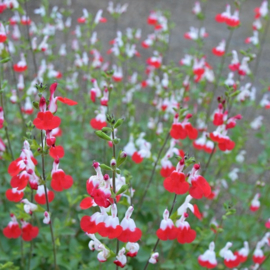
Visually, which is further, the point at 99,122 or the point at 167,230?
the point at 99,122

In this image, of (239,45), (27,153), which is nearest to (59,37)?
(239,45)

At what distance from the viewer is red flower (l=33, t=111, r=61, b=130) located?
140cm

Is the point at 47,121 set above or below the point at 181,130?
above

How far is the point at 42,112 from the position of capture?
1.46 metres

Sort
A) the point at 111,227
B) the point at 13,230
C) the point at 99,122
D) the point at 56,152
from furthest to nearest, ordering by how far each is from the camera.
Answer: the point at 99,122, the point at 13,230, the point at 56,152, the point at 111,227

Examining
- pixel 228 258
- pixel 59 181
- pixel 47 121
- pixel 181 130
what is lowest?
pixel 228 258

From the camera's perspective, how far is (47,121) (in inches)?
56.4

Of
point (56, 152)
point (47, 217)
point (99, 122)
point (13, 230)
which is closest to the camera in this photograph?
point (56, 152)

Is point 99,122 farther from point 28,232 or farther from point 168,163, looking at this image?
point 28,232

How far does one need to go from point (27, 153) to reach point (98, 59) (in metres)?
1.99

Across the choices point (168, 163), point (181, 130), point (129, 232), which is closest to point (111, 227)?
point (129, 232)

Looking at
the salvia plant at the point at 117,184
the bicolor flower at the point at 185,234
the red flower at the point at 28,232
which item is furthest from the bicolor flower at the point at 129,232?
the red flower at the point at 28,232

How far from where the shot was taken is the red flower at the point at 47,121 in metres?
1.40

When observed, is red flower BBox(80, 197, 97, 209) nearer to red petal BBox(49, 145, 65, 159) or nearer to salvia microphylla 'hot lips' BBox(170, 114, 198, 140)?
red petal BBox(49, 145, 65, 159)
